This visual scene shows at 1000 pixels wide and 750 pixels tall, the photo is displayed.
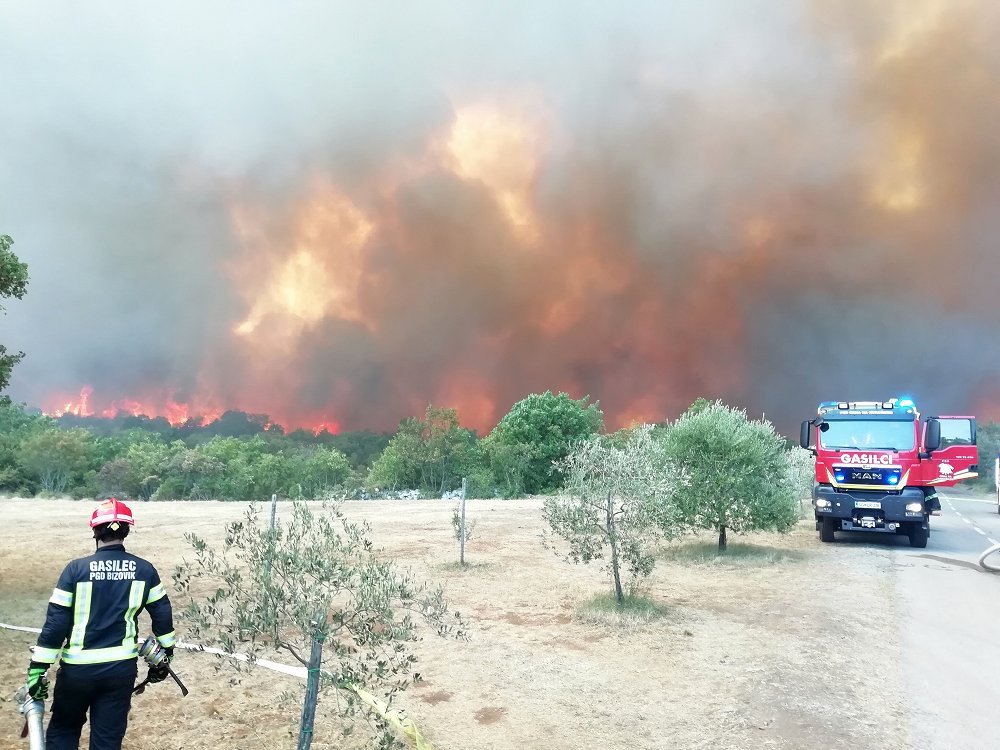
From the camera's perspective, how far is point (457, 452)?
2510 inches

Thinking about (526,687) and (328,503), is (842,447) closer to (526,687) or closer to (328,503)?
(526,687)

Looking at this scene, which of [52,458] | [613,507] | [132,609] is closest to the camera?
[132,609]

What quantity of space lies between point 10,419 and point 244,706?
86.9m

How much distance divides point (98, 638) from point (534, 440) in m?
56.9

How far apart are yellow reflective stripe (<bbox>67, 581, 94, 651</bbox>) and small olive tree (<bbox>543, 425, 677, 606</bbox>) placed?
914cm

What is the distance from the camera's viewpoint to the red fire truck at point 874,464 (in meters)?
19.3

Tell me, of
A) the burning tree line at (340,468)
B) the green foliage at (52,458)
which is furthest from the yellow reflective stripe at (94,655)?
the green foliage at (52,458)

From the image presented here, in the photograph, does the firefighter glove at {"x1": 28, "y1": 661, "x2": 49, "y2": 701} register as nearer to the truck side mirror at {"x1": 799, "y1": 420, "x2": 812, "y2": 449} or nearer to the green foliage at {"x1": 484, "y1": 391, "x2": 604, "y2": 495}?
the truck side mirror at {"x1": 799, "y1": 420, "x2": 812, "y2": 449}

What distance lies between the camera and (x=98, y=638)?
4.93 m

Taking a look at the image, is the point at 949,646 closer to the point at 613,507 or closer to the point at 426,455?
the point at 613,507

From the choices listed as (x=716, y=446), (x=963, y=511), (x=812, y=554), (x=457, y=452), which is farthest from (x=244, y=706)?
(x=457, y=452)

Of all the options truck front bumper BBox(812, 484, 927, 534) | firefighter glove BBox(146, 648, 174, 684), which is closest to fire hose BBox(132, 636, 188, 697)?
firefighter glove BBox(146, 648, 174, 684)

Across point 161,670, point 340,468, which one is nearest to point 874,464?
point 161,670

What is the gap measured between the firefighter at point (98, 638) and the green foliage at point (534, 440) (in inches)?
2117
